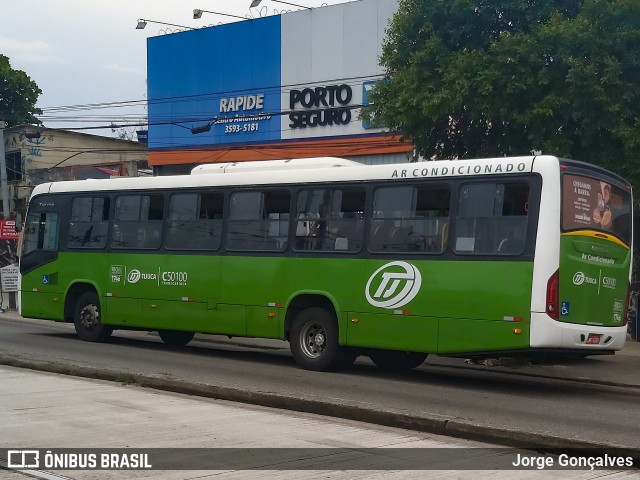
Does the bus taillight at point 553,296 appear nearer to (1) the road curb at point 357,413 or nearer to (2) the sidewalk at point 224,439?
(1) the road curb at point 357,413

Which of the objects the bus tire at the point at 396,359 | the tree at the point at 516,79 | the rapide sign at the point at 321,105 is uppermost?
the rapide sign at the point at 321,105

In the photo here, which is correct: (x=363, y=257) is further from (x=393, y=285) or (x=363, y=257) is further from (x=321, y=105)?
(x=321, y=105)

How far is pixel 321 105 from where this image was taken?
123 ft

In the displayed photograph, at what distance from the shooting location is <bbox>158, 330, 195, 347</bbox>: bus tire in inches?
830

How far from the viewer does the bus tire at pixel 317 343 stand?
16.1 meters

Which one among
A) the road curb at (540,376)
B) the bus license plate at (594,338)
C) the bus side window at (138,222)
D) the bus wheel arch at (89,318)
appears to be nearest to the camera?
the bus license plate at (594,338)

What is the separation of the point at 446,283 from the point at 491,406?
7.85 ft

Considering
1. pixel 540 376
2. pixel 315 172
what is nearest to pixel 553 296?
pixel 540 376

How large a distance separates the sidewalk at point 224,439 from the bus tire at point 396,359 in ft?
17.2

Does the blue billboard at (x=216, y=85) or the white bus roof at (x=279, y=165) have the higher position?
the blue billboard at (x=216, y=85)

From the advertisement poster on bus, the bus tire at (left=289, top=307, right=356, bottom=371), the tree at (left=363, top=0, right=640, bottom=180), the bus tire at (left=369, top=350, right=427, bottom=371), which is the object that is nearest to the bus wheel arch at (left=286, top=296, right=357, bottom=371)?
the bus tire at (left=289, top=307, right=356, bottom=371)

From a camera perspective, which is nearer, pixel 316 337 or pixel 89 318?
pixel 316 337

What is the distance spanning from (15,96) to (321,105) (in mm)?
28921

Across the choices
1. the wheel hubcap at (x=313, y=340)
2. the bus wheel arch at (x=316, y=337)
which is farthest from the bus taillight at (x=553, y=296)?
the wheel hubcap at (x=313, y=340)
